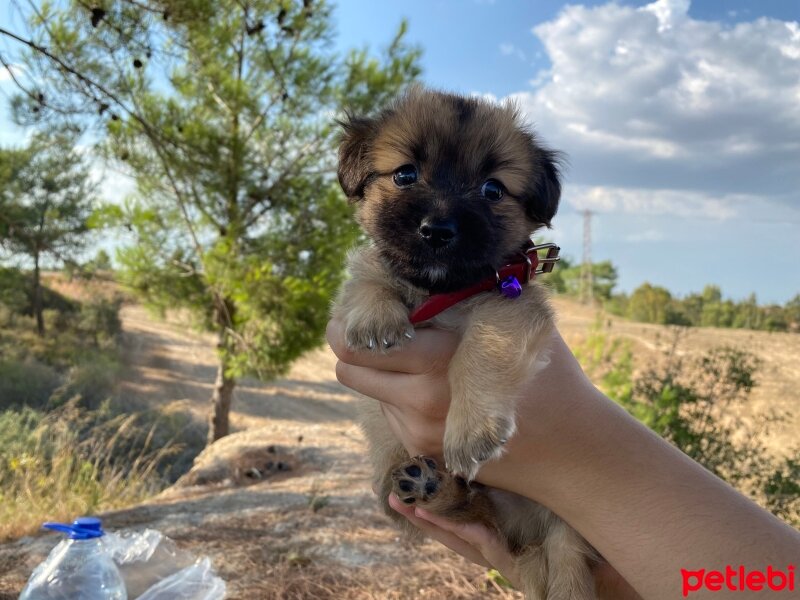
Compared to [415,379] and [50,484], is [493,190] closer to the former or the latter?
[415,379]

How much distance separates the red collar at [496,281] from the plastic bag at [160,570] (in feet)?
9.27

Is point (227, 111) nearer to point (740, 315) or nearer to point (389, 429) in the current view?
point (389, 429)

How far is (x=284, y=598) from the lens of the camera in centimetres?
437

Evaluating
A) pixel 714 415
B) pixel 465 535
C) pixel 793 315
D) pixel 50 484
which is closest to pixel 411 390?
pixel 465 535

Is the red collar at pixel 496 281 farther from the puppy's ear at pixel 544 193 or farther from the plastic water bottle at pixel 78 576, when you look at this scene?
→ the plastic water bottle at pixel 78 576

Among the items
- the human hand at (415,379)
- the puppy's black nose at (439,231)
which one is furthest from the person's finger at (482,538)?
the puppy's black nose at (439,231)

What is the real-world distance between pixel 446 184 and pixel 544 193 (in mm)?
465

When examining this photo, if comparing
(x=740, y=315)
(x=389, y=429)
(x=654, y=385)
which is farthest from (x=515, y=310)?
(x=740, y=315)

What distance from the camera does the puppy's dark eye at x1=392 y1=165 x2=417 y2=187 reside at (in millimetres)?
2342

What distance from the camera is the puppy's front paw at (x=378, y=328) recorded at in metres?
2.13

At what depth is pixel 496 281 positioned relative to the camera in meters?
2.26

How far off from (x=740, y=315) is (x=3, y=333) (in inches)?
812

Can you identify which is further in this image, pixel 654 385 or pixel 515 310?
pixel 654 385

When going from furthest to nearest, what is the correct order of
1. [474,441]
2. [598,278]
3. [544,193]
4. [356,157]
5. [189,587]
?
1. [598,278]
2. [189,587]
3. [356,157]
4. [544,193]
5. [474,441]
